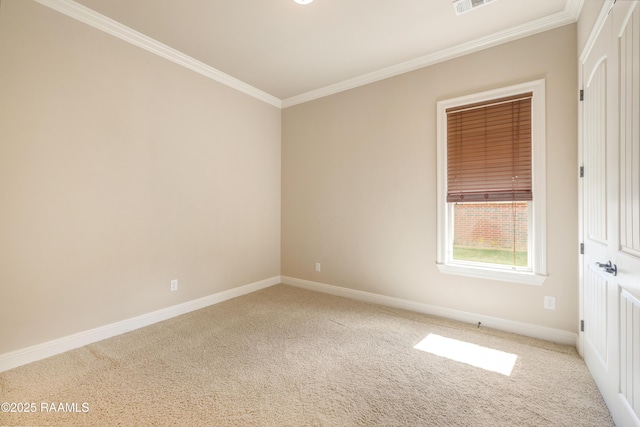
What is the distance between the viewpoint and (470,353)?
7.74 ft

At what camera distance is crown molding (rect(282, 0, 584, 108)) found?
244 centimetres

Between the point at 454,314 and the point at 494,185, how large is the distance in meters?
1.43

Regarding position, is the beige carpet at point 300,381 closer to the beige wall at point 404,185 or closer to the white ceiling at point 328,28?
the beige wall at point 404,185

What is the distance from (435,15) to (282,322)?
3.31 m

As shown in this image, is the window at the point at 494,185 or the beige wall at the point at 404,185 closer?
the beige wall at the point at 404,185

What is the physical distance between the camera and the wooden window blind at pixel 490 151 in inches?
106

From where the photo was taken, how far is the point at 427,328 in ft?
9.36

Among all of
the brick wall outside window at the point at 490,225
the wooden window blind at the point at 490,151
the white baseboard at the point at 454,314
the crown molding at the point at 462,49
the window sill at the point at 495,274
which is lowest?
the white baseboard at the point at 454,314

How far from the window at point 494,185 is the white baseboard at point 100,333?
281cm

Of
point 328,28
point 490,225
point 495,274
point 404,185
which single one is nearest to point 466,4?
point 328,28

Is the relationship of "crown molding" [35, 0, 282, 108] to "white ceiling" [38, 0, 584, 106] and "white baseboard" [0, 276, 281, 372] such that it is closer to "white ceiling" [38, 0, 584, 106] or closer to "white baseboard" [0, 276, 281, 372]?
"white ceiling" [38, 0, 584, 106]

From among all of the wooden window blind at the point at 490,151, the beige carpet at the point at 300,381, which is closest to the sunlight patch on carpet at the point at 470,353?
the beige carpet at the point at 300,381

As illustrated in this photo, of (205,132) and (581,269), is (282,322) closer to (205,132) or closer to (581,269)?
(205,132)

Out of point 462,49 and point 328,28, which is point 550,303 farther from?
point 328,28
